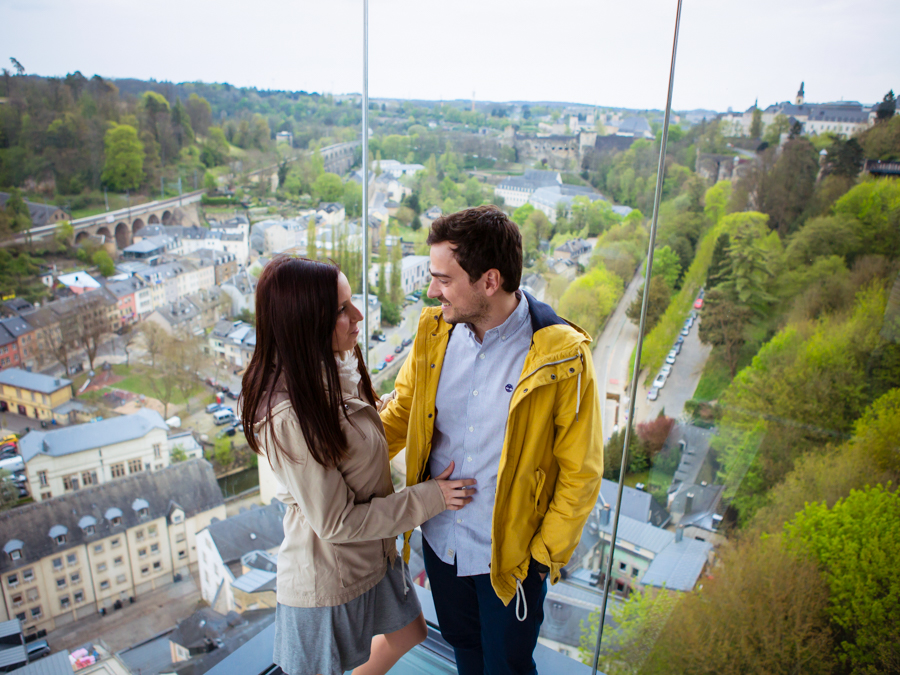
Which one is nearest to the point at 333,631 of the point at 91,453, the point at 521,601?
the point at 521,601

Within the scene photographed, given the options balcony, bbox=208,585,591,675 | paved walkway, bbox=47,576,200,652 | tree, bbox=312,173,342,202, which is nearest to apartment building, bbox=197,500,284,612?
paved walkway, bbox=47,576,200,652

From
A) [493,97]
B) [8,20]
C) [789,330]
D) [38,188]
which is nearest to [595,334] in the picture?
[493,97]

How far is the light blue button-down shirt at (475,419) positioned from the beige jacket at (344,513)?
0.10 m

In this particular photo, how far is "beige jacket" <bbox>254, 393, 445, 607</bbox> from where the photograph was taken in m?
0.99

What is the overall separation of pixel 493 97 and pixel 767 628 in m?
5.55

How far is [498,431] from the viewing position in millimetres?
1156

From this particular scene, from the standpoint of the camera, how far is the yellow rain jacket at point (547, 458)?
3.56ft

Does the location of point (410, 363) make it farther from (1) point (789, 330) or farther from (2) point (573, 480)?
(1) point (789, 330)

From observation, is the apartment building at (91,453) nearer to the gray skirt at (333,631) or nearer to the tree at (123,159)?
the tree at (123,159)

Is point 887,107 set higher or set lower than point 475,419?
higher

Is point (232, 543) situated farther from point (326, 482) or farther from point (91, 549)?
point (326, 482)

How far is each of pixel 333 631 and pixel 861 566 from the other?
5.63 meters

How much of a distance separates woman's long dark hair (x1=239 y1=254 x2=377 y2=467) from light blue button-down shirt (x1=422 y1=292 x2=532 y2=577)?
296 mm

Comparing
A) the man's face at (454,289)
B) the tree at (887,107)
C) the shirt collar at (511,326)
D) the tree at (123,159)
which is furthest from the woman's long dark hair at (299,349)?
the tree at (123,159)
